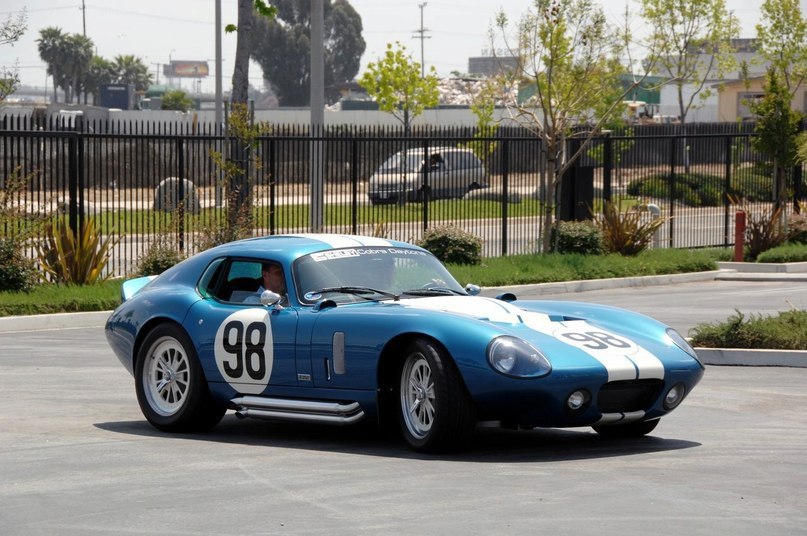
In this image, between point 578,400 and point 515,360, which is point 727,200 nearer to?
point 578,400

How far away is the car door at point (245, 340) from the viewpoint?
9.38m

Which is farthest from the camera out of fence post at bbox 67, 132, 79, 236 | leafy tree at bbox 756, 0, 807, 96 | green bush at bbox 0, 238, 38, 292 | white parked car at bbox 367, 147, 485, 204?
leafy tree at bbox 756, 0, 807, 96

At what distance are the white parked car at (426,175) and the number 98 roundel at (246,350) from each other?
1589 centimetres

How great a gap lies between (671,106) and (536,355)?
110 meters

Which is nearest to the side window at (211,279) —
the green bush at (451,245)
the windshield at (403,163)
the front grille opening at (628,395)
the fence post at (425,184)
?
the front grille opening at (628,395)

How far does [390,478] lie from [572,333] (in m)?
1.81

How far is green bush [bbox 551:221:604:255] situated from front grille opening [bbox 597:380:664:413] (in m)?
17.3

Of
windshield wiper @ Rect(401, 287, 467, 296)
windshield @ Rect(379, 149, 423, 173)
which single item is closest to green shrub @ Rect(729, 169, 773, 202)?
windshield @ Rect(379, 149, 423, 173)

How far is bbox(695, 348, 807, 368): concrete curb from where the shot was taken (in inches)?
528

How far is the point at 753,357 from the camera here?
44.5ft

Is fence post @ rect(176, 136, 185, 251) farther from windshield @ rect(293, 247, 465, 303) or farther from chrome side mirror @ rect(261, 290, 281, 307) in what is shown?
chrome side mirror @ rect(261, 290, 281, 307)

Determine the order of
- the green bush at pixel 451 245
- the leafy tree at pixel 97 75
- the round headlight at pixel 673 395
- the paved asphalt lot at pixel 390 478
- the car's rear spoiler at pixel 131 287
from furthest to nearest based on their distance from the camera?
1. the leafy tree at pixel 97 75
2. the green bush at pixel 451 245
3. the car's rear spoiler at pixel 131 287
4. the round headlight at pixel 673 395
5. the paved asphalt lot at pixel 390 478

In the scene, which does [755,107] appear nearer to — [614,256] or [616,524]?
[614,256]

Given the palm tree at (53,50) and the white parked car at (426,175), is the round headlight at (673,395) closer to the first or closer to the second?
the white parked car at (426,175)
